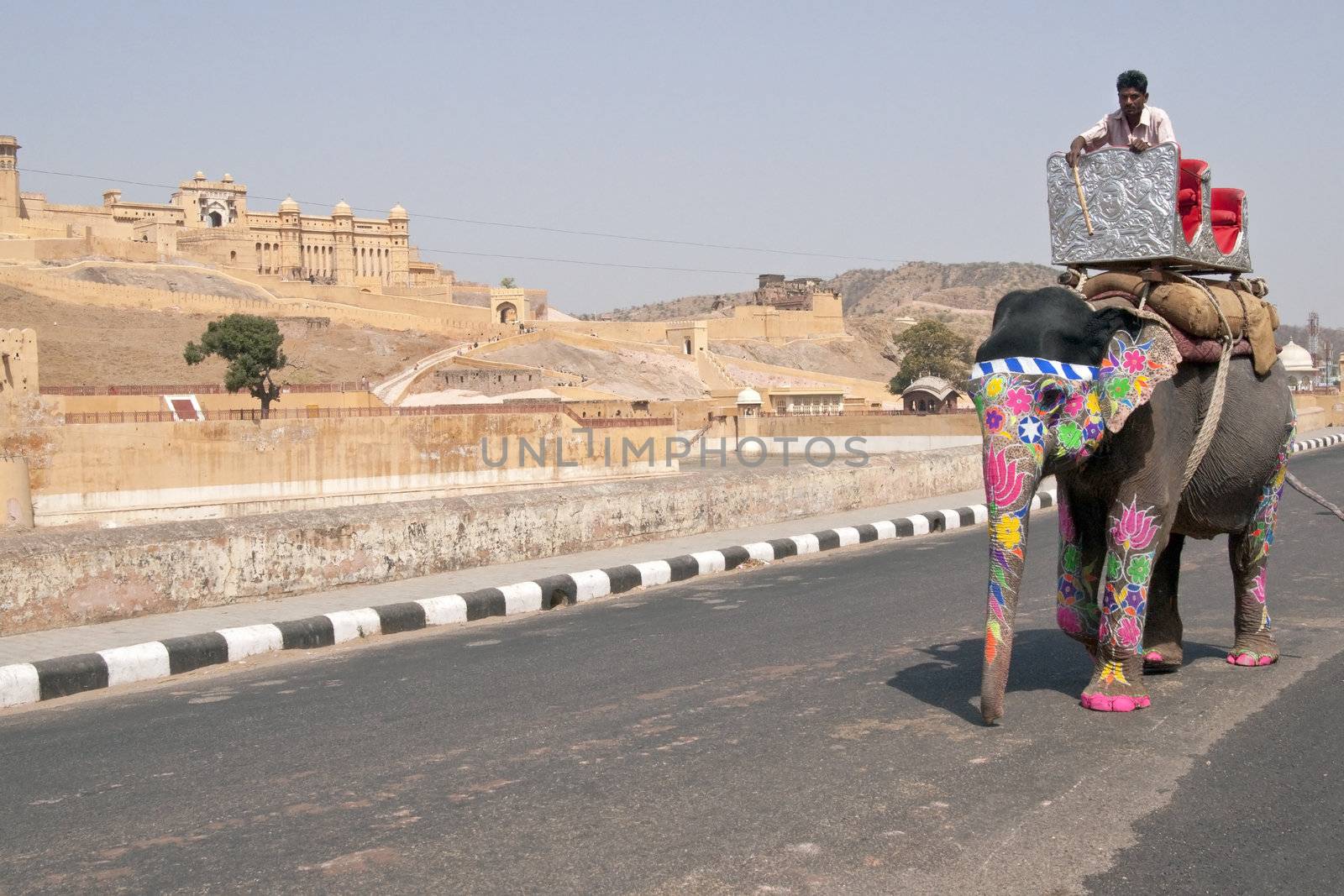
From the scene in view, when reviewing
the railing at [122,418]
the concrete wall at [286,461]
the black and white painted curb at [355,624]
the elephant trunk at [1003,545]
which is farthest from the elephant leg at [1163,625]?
the railing at [122,418]

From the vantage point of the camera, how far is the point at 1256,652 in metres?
6.52

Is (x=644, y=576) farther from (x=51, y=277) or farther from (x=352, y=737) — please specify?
(x=51, y=277)

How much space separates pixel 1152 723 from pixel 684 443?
34.8 m

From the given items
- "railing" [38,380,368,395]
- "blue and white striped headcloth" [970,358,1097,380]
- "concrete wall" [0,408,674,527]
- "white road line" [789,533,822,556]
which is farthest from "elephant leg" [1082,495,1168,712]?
"railing" [38,380,368,395]

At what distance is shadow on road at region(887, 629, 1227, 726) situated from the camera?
5824mm

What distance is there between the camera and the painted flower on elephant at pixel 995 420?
5.22 m

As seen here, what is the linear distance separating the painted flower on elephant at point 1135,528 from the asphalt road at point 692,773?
71 cm

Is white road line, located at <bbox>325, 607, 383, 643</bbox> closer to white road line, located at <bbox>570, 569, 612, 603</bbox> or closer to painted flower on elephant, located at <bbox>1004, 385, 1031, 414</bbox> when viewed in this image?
white road line, located at <bbox>570, 569, 612, 603</bbox>

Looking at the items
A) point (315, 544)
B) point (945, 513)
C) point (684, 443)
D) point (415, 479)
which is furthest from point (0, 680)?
point (684, 443)

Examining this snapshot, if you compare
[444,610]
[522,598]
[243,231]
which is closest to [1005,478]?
[444,610]

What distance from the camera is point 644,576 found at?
10750mm

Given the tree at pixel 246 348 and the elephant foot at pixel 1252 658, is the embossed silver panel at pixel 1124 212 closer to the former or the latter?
the elephant foot at pixel 1252 658

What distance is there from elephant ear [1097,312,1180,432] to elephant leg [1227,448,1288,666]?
1.41 metres

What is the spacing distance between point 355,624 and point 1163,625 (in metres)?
4.79
